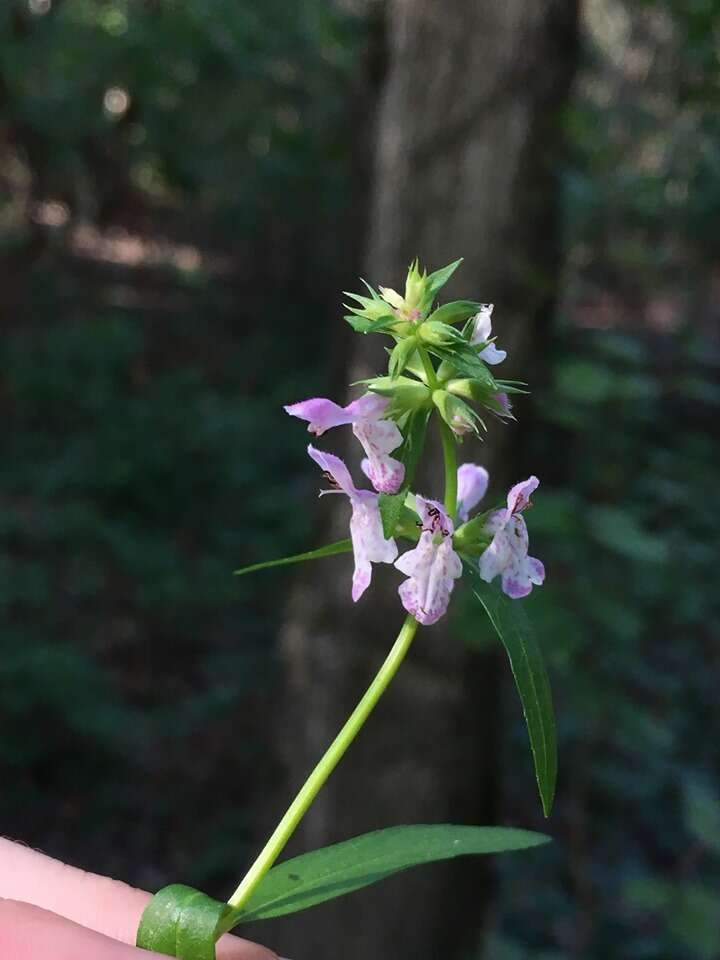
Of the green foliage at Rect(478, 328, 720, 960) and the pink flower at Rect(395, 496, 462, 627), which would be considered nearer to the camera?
the pink flower at Rect(395, 496, 462, 627)

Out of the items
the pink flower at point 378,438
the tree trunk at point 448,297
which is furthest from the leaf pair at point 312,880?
the tree trunk at point 448,297

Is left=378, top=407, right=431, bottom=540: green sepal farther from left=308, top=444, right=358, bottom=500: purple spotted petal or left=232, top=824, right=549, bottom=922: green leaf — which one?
left=232, top=824, right=549, bottom=922: green leaf

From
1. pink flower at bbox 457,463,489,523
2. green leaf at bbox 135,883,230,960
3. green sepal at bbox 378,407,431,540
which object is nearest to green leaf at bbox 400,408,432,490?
green sepal at bbox 378,407,431,540

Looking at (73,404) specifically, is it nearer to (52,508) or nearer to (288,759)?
(52,508)

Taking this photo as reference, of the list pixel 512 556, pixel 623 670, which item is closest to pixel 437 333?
pixel 512 556

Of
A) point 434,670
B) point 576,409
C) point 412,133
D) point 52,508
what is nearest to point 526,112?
point 412,133

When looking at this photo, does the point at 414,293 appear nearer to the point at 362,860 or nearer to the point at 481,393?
the point at 481,393

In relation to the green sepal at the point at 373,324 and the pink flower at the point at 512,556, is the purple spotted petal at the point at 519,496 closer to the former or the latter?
the pink flower at the point at 512,556
